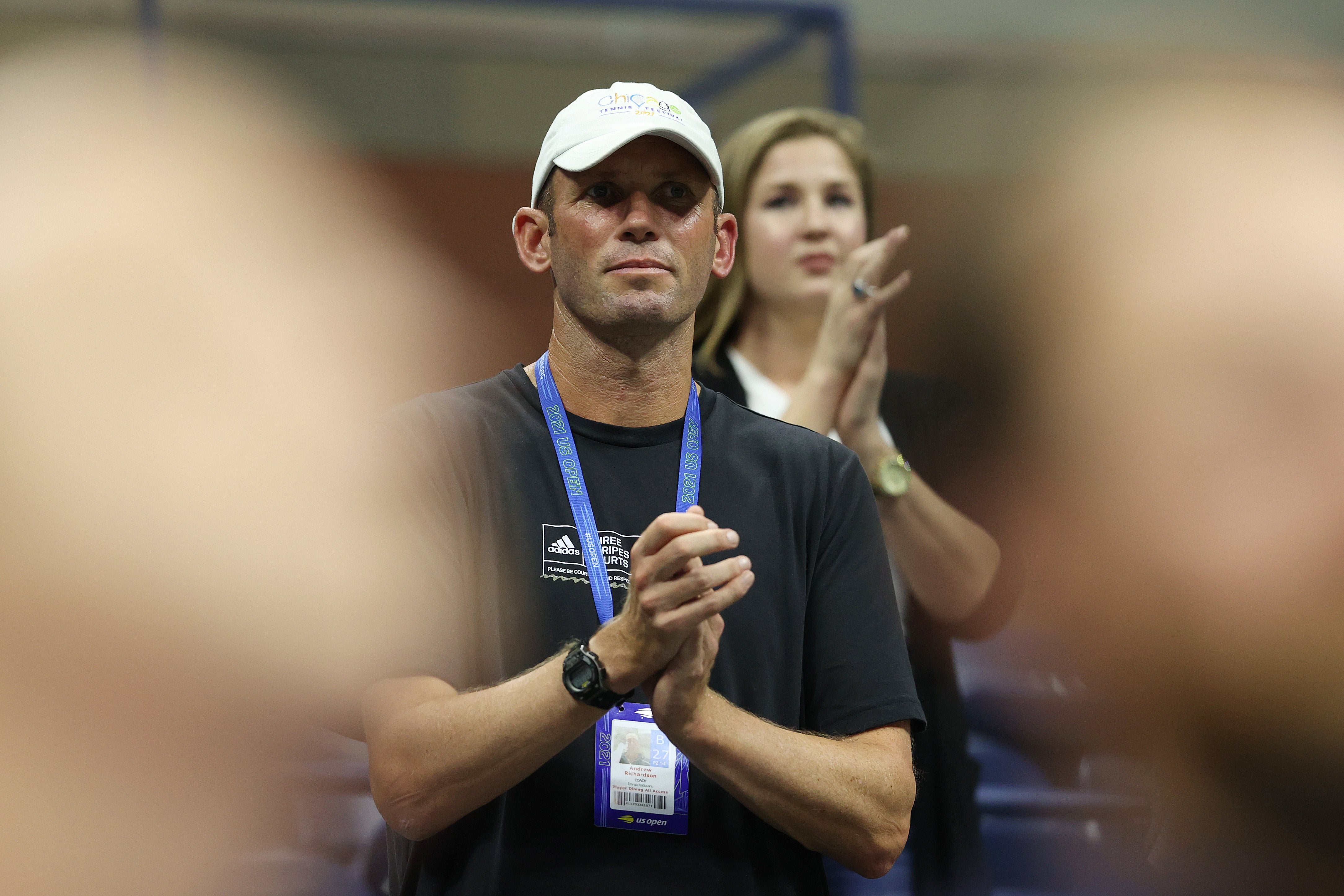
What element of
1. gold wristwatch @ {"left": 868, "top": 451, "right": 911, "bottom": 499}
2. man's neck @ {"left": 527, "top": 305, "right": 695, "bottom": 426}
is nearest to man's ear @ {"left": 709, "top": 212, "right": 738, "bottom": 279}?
man's neck @ {"left": 527, "top": 305, "right": 695, "bottom": 426}

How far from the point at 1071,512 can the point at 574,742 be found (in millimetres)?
909

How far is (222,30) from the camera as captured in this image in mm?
4449

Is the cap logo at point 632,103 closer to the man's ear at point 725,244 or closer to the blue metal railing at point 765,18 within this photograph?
the man's ear at point 725,244

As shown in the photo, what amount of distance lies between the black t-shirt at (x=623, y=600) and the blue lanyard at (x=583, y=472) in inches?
0.4

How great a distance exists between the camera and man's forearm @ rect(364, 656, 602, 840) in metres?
0.88

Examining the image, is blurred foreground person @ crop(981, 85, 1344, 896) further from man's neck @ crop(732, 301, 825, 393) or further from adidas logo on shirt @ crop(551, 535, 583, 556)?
adidas logo on shirt @ crop(551, 535, 583, 556)

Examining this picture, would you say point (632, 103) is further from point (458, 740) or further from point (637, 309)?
point (458, 740)

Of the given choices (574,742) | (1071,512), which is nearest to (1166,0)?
(1071,512)

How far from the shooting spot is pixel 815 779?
93 centimetres

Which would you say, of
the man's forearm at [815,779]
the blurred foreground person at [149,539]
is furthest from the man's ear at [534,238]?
the man's forearm at [815,779]

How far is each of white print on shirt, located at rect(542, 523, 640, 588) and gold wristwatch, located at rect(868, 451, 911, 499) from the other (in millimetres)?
583

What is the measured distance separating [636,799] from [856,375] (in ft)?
2.54

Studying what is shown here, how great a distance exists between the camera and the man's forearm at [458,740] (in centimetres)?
88

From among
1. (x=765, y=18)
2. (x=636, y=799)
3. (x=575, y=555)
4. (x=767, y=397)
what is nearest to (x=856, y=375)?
(x=767, y=397)
